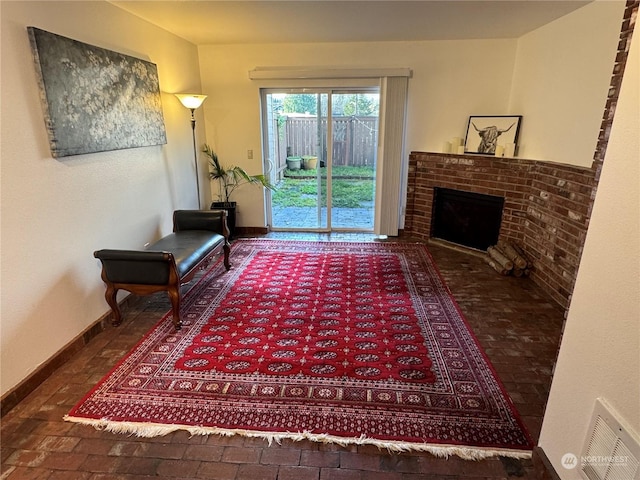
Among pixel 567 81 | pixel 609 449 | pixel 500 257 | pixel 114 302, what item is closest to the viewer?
pixel 609 449

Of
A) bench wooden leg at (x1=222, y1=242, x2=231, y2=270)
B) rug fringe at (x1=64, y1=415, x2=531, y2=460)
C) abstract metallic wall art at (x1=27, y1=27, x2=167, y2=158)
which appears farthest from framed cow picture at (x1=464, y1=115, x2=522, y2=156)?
abstract metallic wall art at (x1=27, y1=27, x2=167, y2=158)

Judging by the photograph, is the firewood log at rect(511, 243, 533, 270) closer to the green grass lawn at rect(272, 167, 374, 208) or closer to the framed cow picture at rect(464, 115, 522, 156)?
the framed cow picture at rect(464, 115, 522, 156)

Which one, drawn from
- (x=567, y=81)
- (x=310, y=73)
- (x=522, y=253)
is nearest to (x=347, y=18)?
(x=310, y=73)

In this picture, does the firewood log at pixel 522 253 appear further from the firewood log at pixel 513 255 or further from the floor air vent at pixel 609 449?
the floor air vent at pixel 609 449

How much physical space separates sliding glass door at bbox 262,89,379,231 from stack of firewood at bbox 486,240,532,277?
5.84 ft

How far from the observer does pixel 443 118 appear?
4.59 meters

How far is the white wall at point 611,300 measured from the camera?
1.10 metres

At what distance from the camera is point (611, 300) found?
46.7 inches

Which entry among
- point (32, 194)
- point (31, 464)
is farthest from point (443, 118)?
point (31, 464)

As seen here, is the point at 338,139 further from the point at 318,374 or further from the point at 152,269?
the point at 318,374

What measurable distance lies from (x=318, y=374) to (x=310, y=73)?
145 inches

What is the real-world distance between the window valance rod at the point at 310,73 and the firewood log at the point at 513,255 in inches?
91.5

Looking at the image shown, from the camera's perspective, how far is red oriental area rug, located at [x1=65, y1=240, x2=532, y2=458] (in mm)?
1840

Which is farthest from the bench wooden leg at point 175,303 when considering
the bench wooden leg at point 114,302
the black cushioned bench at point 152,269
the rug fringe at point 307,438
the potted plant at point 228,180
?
the potted plant at point 228,180
